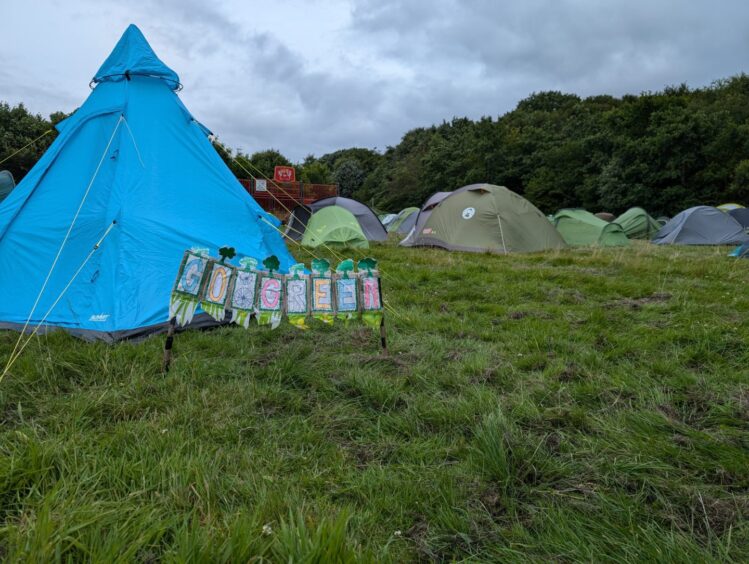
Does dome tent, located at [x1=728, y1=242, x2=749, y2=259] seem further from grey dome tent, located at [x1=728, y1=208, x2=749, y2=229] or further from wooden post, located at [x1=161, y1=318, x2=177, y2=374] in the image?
wooden post, located at [x1=161, y1=318, x2=177, y2=374]

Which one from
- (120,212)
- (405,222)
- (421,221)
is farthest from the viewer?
(405,222)

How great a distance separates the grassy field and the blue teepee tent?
0.47m

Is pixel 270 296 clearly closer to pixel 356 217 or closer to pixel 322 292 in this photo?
pixel 322 292

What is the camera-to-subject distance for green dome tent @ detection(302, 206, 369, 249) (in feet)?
36.7

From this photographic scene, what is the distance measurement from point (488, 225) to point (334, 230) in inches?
149

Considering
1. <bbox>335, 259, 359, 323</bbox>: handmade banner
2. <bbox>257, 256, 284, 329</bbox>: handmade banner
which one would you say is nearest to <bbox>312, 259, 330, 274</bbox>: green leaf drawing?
<bbox>335, 259, 359, 323</bbox>: handmade banner

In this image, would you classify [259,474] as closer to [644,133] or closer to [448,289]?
[448,289]

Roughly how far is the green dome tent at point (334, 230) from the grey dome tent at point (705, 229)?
10079 millimetres

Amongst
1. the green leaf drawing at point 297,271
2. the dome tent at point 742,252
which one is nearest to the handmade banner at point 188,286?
the green leaf drawing at point 297,271

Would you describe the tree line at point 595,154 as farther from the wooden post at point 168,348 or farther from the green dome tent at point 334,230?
the wooden post at point 168,348

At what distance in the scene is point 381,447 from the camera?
91.0 inches

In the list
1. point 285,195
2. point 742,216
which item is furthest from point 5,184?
point 742,216

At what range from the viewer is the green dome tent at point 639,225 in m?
16.9

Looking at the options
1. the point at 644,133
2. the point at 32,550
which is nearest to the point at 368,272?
the point at 32,550
